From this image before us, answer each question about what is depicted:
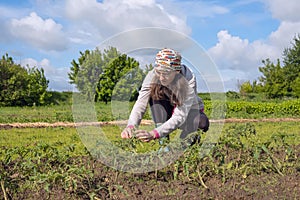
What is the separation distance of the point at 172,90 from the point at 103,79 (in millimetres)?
1481

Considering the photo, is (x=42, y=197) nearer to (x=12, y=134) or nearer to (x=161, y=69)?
(x=161, y=69)

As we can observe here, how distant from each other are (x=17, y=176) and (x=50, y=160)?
0.27 meters

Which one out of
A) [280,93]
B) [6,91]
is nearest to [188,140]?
[6,91]

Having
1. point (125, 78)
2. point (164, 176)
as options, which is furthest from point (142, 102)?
point (164, 176)

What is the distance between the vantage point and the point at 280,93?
24609mm

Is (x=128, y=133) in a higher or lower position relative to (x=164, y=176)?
higher

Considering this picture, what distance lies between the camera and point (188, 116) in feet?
14.0

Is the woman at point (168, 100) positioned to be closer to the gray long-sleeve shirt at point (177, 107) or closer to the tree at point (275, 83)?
the gray long-sleeve shirt at point (177, 107)

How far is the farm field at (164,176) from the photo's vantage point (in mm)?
2877

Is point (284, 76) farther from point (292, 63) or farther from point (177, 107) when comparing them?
point (177, 107)

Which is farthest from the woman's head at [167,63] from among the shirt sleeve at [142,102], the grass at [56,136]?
the grass at [56,136]

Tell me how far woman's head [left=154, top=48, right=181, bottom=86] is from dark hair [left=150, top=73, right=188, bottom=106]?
0.11 meters

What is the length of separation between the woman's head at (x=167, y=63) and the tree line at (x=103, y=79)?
0.35 m

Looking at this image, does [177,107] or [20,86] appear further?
[20,86]
